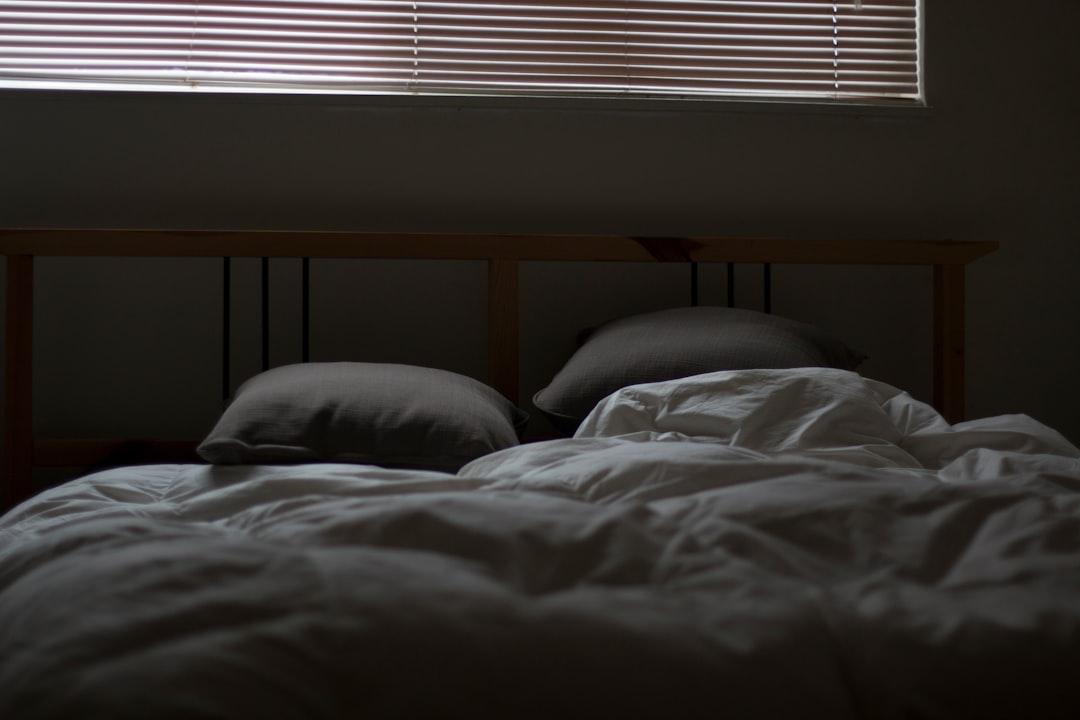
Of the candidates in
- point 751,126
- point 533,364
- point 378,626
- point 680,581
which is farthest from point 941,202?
point 378,626

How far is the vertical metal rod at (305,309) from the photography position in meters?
1.94

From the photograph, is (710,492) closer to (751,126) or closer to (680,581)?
(680,581)

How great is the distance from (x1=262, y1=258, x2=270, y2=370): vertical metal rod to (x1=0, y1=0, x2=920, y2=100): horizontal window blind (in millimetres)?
418

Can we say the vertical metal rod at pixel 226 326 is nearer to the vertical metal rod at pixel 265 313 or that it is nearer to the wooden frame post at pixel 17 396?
the vertical metal rod at pixel 265 313

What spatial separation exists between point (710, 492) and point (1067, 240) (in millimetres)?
1825

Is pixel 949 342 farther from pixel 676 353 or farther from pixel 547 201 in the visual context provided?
pixel 547 201

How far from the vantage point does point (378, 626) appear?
0.53 meters

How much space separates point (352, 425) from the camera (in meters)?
1.28

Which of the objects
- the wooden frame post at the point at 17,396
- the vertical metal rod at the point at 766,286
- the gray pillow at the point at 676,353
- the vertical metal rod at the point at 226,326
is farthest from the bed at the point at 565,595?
the vertical metal rod at the point at 766,286

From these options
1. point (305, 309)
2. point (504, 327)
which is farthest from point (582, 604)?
point (305, 309)

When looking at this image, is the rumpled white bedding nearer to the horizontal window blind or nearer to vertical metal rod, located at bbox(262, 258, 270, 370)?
vertical metal rod, located at bbox(262, 258, 270, 370)

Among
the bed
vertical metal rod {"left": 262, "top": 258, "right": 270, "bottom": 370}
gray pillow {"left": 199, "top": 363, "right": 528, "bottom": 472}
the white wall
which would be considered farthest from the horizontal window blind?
the bed

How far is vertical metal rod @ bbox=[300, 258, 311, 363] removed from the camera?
1943 mm

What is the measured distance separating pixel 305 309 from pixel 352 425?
0.74 meters
